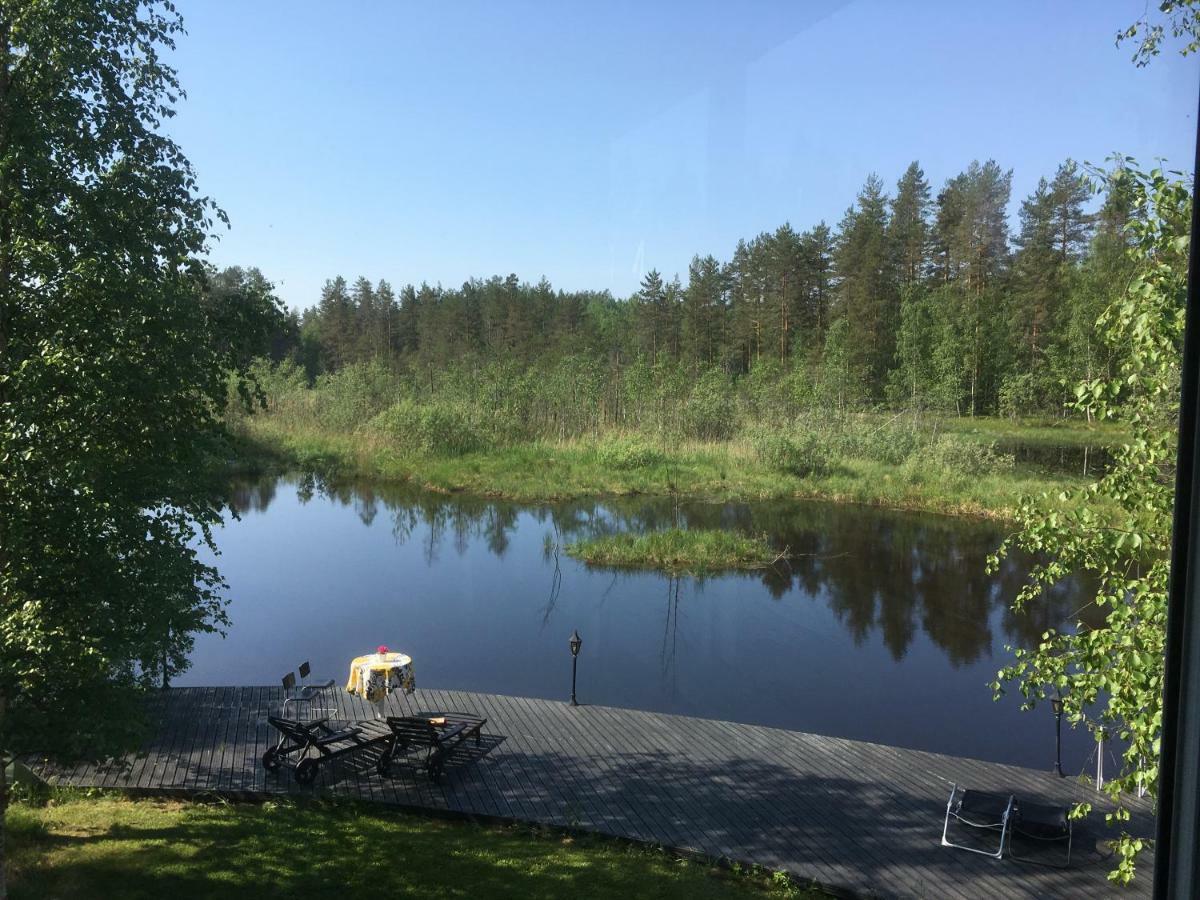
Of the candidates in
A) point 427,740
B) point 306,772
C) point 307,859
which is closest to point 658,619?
point 427,740

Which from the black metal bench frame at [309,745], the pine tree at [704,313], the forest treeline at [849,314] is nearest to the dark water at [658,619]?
the forest treeline at [849,314]

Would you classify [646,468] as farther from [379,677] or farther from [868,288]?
[379,677]

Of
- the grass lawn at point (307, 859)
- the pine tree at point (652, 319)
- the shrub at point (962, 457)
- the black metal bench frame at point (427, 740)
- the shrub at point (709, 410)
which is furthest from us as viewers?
the shrub at point (709, 410)

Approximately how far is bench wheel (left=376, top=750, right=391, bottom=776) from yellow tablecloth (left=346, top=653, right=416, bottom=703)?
0.68m

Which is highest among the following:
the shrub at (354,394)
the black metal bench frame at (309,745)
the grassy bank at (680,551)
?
the shrub at (354,394)

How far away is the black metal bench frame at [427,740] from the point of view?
3969 mm

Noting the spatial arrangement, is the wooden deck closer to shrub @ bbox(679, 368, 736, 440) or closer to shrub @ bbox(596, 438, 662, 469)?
shrub @ bbox(679, 368, 736, 440)

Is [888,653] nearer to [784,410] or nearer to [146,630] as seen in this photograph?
[784,410]

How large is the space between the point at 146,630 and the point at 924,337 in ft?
12.7

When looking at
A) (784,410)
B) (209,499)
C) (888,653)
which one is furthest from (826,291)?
(209,499)

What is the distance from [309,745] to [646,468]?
6.75 meters

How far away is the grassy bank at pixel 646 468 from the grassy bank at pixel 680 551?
44.3 inches

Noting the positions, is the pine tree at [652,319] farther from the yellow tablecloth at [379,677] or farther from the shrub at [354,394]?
the yellow tablecloth at [379,677]

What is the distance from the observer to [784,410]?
842 centimetres
